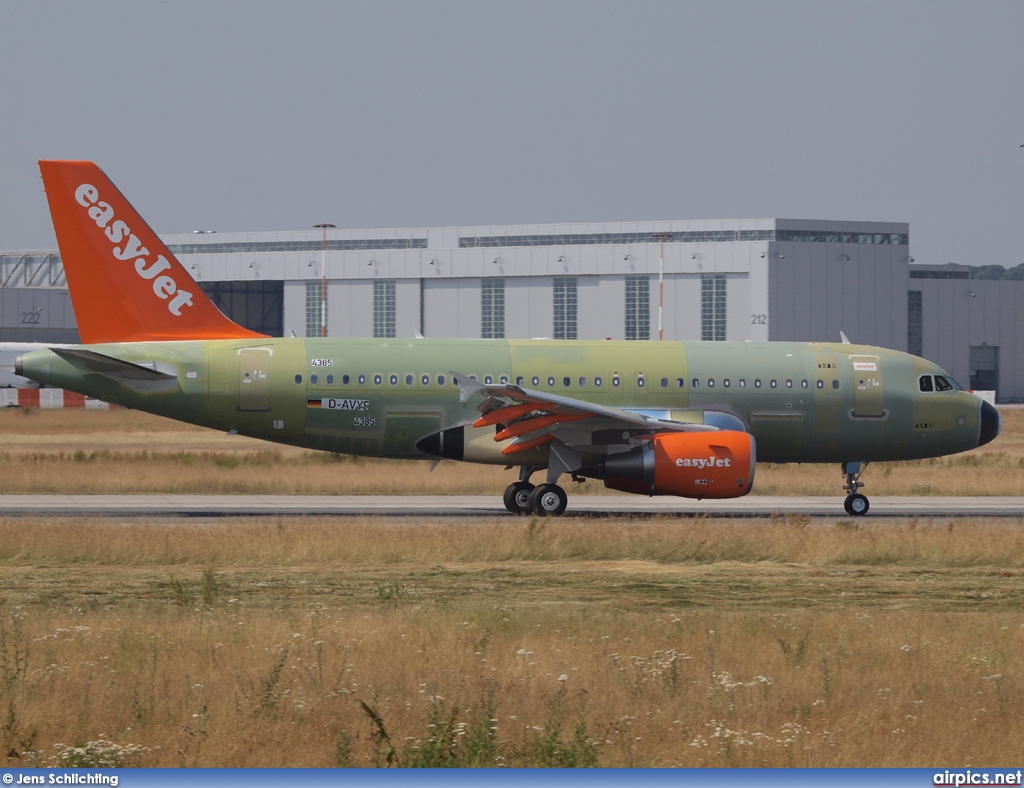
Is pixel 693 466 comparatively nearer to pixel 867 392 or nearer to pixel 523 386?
pixel 523 386

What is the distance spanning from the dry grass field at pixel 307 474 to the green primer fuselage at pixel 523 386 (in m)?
5.96

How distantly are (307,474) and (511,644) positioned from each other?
82.2 feet

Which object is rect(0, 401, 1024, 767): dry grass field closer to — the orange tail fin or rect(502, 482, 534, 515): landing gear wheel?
rect(502, 482, 534, 515): landing gear wheel

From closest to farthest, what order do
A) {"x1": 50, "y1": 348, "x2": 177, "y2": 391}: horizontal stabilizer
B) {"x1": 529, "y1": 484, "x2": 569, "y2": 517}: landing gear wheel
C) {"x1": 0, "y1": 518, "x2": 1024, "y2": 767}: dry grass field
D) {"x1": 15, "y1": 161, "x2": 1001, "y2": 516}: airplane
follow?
{"x1": 0, "y1": 518, "x2": 1024, "y2": 767}: dry grass field < {"x1": 50, "y1": 348, "x2": 177, "y2": 391}: horizontal stabilizer < {"x1": 15, "y1": 161, "x2": 1001, "y2": 516}: airplane < {"x1": 529, "y1": 484, "x2": 569, "y2": 517}: landing gear wheel

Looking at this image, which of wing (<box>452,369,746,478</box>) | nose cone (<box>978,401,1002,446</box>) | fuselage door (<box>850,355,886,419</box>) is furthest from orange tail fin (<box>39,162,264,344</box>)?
nose cone (<box>978,401,1002,446</box>)

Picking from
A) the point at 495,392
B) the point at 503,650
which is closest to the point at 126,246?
the point at 495,392

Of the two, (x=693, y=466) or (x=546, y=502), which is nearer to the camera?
(x=693, y=466)

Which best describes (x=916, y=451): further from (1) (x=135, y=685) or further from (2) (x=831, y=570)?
(1) (x=135, y=685)

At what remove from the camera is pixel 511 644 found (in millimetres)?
12898

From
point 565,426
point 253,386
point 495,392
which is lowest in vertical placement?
point 565,426

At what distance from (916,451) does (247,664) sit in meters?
22.1

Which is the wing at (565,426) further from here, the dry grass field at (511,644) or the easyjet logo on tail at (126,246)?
the easyjet logo on tail at (126,246)

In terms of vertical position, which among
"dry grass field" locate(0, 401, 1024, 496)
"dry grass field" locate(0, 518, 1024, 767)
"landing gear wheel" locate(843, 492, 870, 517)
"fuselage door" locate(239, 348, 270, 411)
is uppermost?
"fuselage door" locate(239, 348, 270, 411)

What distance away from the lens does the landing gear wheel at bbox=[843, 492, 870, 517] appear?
29.1 m
